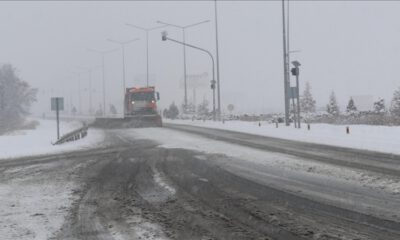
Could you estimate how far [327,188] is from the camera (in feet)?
31.6

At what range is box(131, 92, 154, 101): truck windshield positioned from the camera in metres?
43.2

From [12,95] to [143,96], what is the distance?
44389mm

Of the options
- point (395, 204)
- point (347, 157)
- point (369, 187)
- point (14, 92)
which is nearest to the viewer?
point (395, 204)

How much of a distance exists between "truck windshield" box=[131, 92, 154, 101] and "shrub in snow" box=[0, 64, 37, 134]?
3479 centimetres

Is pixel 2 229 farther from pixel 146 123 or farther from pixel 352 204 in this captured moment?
pixel 146 123

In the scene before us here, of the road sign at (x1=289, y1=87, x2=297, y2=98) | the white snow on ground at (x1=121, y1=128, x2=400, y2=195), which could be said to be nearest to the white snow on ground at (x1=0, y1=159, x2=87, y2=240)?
the white snow on ground at (x1=121, y1=128, x2=400, y2=195)

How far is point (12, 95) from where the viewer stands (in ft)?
265

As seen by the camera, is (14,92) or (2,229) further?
(14,92)

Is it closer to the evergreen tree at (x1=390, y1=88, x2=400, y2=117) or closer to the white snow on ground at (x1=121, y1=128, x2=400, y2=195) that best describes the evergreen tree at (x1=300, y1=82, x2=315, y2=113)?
the evergreen tree at (x1=390, y1=88, x2=400, y2=117)

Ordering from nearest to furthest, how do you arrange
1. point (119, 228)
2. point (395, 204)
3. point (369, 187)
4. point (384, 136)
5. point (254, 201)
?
point (119, 228) < point (395, 204) < point (254, 201) < point (369, 187) < point (384, 136)

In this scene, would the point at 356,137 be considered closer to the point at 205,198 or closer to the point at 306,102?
the point at 205,198

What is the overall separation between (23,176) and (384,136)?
1437 cm

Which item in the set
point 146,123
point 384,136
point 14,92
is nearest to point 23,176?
point 384,136

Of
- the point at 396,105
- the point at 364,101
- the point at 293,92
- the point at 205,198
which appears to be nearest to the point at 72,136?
the point at 293,92
